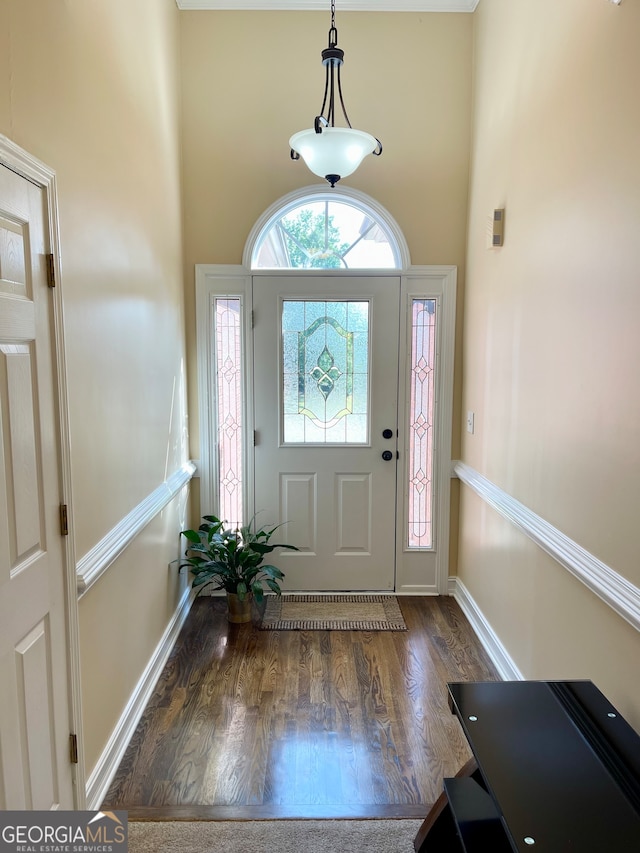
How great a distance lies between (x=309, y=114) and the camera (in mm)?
3326

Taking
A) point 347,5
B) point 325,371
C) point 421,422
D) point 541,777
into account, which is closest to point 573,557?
point 541,777

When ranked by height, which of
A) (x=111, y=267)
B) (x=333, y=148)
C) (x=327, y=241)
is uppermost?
(x=333, y=148)

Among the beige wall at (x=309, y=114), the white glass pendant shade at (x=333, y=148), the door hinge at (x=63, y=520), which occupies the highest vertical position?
the beige wall at (x=309, y=114)

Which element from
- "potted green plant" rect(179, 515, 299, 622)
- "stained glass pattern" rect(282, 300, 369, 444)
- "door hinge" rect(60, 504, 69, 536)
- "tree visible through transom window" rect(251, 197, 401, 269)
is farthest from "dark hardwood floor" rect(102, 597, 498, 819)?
"tree visible through transom window" rect(251, 197, 401, 269)

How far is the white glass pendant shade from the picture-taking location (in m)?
2.41

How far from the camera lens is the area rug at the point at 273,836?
1.74m

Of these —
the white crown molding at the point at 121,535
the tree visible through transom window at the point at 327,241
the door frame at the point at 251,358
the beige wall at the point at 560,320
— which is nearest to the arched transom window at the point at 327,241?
the tree visible through transom window at the point at 327,241

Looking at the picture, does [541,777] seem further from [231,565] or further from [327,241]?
[327,241]

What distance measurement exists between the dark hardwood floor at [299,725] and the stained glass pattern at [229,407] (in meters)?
0.72

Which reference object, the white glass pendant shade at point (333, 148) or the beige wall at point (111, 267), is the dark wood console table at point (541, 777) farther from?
the white glass pendant shade at point (333, 148)

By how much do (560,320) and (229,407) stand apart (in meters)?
2.07

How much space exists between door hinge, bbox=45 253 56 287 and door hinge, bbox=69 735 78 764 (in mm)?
1324

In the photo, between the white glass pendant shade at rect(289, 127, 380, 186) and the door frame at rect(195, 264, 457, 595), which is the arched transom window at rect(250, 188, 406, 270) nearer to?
the door frame at rect(195, 264, 457, 595)

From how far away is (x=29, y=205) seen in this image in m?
1.45
